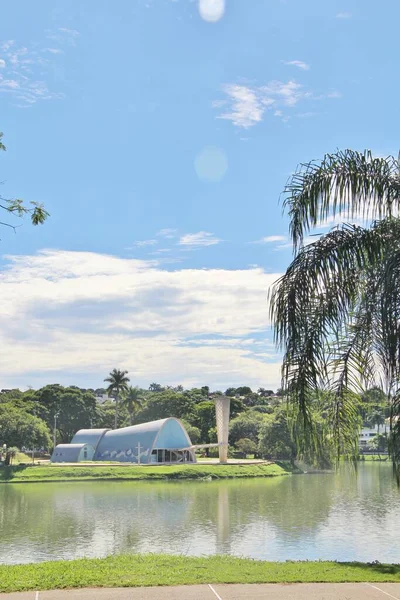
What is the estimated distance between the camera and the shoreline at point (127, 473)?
51625mm

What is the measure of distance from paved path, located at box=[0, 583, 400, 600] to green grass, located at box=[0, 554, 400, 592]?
350 mm

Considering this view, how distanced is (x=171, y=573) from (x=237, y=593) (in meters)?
1.82

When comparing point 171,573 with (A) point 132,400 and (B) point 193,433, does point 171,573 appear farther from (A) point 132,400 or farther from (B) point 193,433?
(A) point 132,400

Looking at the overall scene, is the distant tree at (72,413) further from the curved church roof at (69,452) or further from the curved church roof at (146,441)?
the curved church roof at (146,441)

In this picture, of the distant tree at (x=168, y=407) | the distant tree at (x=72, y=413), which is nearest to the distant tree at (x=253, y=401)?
the distant tree at (x=168, y=407)

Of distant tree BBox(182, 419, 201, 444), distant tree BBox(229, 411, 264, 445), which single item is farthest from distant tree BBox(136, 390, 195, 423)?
distant tree BBox(229, 411, 264, 445)

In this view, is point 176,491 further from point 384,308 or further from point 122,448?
point 384,308

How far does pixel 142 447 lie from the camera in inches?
2547

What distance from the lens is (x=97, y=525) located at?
26375 millimetres

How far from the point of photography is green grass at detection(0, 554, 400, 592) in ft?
31.5

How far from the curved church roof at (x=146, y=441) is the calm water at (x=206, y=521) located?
737 inches

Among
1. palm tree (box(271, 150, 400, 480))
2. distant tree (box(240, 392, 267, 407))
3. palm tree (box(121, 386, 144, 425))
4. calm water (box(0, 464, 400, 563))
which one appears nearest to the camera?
palm tree (box(271, 150, 400, 480))

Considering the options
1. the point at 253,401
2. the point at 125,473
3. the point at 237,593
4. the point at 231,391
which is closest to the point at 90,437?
the point at 125,473

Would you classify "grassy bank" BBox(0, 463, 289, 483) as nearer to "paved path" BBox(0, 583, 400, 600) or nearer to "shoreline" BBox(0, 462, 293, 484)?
"shoreline" BBox(0, 462, 293, 484)
